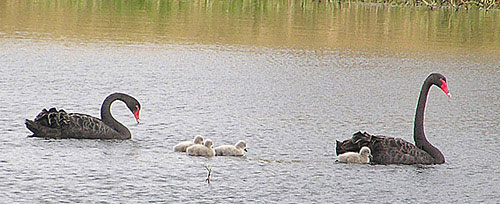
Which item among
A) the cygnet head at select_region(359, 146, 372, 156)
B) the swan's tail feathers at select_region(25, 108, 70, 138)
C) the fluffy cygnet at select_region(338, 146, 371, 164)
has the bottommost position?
the fluffy cygnet at select_region(338, 146, 371, 164)

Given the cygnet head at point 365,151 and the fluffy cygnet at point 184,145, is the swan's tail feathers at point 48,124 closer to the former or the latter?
the fluffy cygnet at point 184,145

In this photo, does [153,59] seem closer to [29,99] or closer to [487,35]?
[29,99]

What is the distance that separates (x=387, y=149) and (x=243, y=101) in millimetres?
3293

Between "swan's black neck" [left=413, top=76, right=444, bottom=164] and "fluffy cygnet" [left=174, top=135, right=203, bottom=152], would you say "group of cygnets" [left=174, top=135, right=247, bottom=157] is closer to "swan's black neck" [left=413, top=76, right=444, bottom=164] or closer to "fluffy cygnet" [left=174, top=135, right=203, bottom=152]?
"fluffy cygnet" [left=174, top=135, right=203, bottom=152]

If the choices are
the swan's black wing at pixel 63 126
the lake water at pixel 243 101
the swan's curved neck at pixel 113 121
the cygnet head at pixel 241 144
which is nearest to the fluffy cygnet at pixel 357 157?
the lake water at pixel 243 101

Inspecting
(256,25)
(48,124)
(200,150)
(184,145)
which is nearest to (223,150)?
(200,150)

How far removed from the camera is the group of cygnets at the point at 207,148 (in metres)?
6.90

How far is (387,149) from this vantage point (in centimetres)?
687

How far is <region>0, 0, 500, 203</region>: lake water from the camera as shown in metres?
6.16

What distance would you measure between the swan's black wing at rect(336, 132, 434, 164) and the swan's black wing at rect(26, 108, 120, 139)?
2.02 meters

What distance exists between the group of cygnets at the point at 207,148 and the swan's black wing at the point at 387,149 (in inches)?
30.4

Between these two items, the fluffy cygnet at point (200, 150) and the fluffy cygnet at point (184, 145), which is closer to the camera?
the fluffy cygnet at point (200, 150)

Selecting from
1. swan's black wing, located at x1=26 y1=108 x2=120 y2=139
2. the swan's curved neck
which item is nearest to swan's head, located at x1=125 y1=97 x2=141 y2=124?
the swan's curved neck

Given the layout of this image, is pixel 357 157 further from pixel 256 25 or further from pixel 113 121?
pixel 256 25
